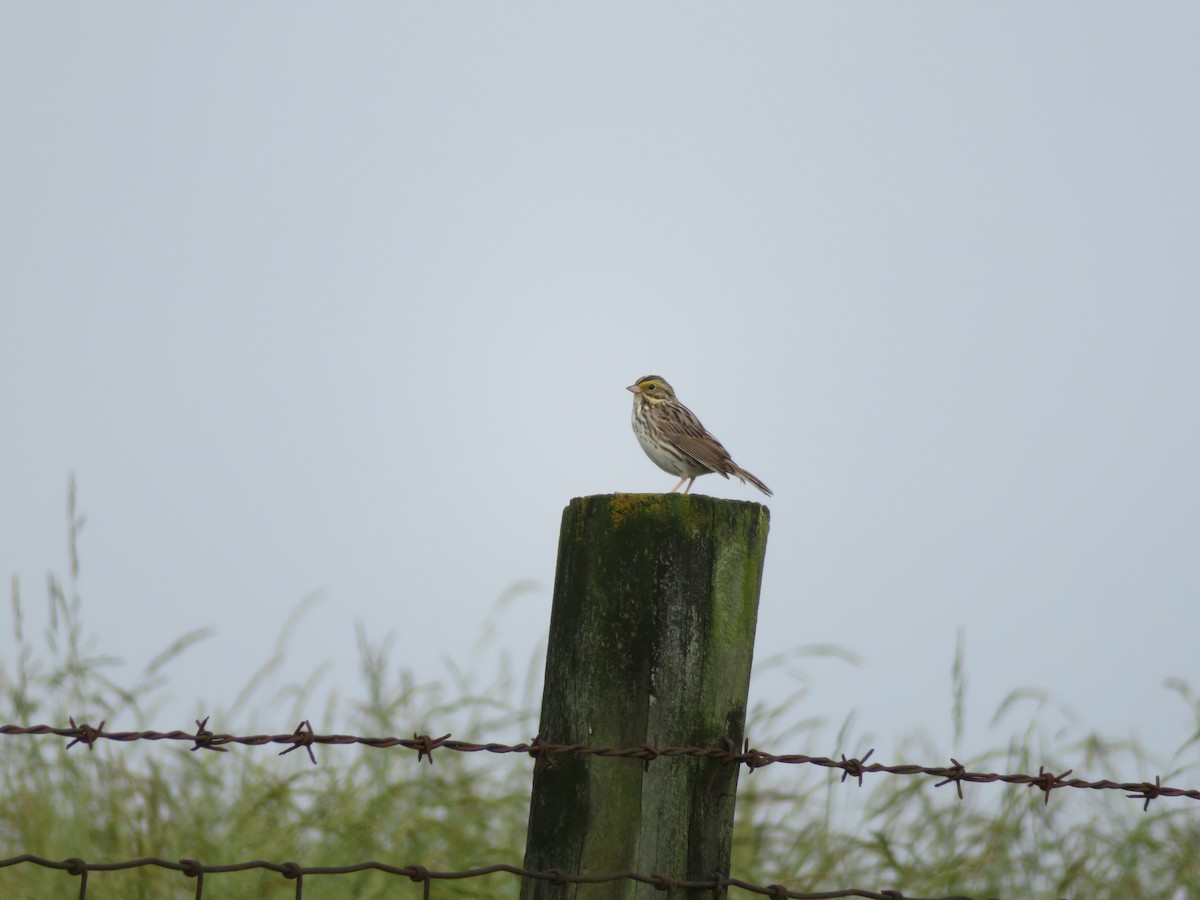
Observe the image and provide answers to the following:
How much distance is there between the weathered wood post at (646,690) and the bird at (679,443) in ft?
14.4

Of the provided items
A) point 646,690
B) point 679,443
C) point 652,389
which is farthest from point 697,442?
point 646,690

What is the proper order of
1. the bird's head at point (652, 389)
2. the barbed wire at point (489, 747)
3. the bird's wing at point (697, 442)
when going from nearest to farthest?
the barbed wire at point (489, 747), the bird's wing at point (697, 442), the bird's head at point (652, 389)

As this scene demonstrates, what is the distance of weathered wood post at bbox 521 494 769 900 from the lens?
3490 mm

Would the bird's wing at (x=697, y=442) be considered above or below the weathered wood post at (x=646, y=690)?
above

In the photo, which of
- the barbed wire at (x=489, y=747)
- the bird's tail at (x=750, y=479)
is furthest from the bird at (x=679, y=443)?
the barbed wire at (x=489, y=747)

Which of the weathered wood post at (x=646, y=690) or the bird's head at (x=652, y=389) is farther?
the bird's head at (x=652, y=389)

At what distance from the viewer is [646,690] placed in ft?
11.4

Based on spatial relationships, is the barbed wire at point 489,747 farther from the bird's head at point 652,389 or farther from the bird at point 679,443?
the bird's head at point 652,389

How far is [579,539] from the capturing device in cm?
364

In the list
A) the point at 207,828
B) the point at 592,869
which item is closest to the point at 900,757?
the point at 207,828

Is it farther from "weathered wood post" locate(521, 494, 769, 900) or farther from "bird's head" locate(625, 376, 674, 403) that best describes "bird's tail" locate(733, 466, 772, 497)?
"weathered wood post" locate(521, 494, 769, 900)

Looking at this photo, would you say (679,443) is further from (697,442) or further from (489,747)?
(489,747)

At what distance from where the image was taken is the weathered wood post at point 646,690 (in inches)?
137

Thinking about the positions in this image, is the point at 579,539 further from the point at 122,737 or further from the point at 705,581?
the point at 122,737
